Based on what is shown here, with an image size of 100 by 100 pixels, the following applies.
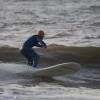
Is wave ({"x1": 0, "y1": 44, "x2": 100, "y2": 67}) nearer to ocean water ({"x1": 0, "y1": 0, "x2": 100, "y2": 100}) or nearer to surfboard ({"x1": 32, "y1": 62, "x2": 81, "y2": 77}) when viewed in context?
ocean water ({"x1": 0, "y1": 0, "x2": 100, "y2": 100})

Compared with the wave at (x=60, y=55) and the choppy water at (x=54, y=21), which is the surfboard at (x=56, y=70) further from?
the choppy water at (x=54, y=21)

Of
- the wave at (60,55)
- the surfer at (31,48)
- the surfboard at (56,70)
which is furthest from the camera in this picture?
the wave at (60,55)

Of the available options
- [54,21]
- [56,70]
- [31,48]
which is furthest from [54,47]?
[54,21]

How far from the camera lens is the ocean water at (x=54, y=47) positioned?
641 inches

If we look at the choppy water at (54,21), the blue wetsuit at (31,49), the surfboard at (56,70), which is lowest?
the choppy water at (54,21)

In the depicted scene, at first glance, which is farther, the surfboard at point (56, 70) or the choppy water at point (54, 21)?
the choppy water at point (54, 21)

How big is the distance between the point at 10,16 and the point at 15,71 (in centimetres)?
2821

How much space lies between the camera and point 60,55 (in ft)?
86.8

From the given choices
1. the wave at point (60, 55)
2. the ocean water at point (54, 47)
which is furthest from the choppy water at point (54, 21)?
the wave at point (60, 55)

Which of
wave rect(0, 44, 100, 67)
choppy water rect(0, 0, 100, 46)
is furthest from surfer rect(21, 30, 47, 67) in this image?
choppy water rect(0, 0, 100, 46)

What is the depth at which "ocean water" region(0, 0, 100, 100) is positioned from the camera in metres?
16.3

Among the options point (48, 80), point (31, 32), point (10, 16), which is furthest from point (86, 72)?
point (10, 16)

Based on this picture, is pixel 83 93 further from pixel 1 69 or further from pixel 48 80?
pixel 1 69

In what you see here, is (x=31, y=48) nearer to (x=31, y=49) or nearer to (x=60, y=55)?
(x=31, y=49)
